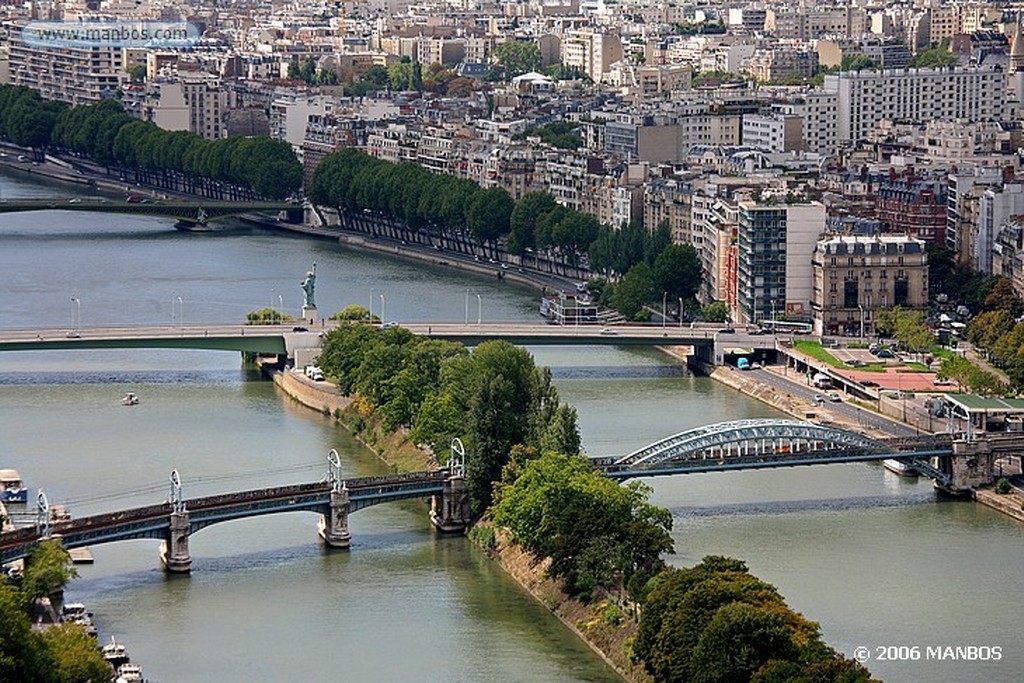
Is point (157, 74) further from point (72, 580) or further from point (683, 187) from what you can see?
point (72, 580)

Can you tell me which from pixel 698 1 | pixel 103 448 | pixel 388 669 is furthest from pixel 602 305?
pixel 698 1

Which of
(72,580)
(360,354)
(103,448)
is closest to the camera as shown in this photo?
(72,580)

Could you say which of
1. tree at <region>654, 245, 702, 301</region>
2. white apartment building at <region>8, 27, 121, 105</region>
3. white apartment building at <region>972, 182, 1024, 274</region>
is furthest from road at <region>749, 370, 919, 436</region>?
white apartment building at <region>8, 27, 121, 105</region>

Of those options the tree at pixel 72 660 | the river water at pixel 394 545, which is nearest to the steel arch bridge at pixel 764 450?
the river water at pixel 394 545

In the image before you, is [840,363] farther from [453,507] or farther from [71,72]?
[71,72]

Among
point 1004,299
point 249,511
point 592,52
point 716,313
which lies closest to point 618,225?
point 716,313

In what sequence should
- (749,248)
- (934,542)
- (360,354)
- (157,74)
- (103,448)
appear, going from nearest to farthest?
(934,542) < (103,448) < (360,354) < (749,248) < (157,74)

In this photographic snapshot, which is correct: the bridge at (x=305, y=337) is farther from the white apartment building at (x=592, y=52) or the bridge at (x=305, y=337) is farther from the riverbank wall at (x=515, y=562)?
the white apartment building at (x=592, y=52)

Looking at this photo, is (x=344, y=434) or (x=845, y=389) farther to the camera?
→ (x=845, y=389)
